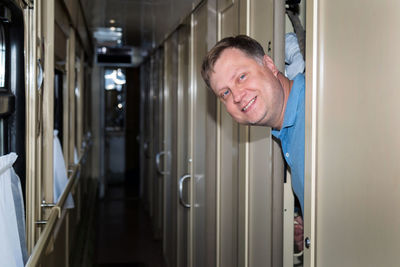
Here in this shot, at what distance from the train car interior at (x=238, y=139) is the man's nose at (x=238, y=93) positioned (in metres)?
0.05

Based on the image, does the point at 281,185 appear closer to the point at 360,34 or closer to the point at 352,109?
the point at 352,109

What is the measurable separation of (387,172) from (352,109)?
0.21 meters

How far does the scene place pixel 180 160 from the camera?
392cm

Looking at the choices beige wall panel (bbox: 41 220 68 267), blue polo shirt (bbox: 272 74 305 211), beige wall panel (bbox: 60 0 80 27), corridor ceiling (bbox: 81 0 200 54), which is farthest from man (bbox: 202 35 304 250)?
beige wall panel (bbox: 60 0 80 27)

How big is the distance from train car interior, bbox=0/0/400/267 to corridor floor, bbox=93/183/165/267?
46 centimetres

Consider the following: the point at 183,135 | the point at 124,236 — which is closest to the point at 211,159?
the point at 183,135

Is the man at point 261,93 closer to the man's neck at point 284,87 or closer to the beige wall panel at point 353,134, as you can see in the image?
the man's neck at point 284,87

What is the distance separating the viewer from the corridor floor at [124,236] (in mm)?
5156

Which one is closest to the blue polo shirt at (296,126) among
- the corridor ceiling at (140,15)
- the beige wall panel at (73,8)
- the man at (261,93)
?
the man at (261,93)

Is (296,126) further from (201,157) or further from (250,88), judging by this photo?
(201,157)

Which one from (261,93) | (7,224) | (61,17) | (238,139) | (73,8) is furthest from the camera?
(73,8)

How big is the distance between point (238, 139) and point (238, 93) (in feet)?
1.93

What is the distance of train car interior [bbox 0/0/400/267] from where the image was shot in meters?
1.09

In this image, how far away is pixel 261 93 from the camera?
1668mm
